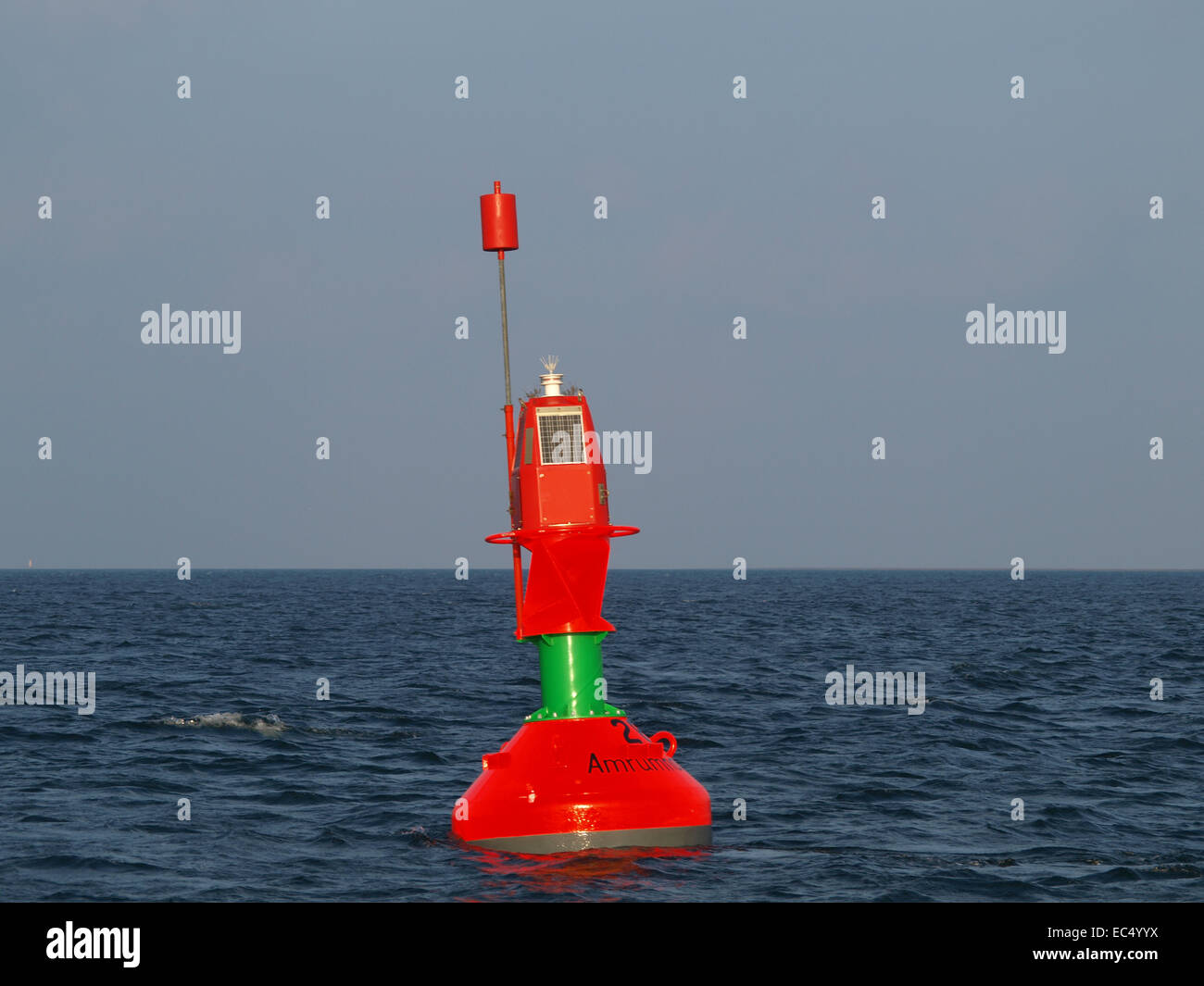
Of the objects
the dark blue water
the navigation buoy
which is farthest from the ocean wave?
the navigation buoy

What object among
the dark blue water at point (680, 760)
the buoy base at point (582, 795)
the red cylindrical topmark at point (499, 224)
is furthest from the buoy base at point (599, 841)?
the red cylindrical topmark at point (499, 224)

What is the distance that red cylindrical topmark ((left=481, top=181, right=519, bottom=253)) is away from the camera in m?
14.5

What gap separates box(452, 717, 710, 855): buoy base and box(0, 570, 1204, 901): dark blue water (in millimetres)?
282

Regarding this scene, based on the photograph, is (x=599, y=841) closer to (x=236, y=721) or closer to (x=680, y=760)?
(x=680, y=760)

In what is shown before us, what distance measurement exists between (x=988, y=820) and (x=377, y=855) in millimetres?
7821

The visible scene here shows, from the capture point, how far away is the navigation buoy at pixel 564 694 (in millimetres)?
13453

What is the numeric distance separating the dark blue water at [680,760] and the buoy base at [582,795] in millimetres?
282

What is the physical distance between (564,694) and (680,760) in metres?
7.99

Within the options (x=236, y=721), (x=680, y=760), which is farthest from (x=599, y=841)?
(x=236, y=721)

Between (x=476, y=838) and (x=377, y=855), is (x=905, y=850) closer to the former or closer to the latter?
(x=476, y=838)

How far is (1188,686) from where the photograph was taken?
32.9 metres

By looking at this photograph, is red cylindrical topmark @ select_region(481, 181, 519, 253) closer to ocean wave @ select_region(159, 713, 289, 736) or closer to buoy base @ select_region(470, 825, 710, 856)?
buoy base @ select_region(470, 825, 710, 856)
